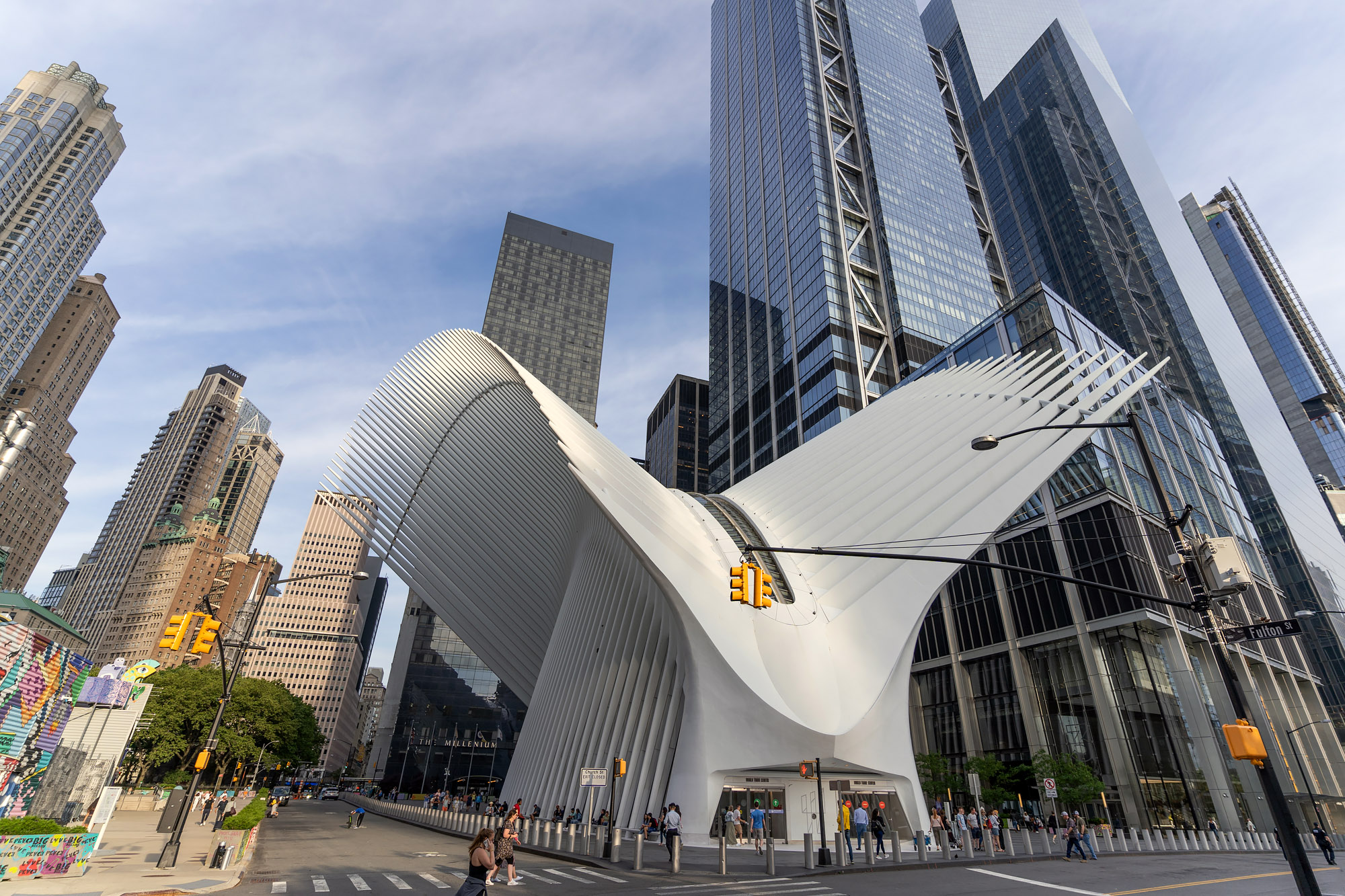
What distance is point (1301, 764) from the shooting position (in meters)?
53.2

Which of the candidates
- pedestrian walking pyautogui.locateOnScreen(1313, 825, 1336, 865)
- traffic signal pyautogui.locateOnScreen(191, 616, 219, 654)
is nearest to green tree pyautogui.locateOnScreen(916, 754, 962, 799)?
pedestrian walking pyautogui.locateOnScreen(1313, 825, 1336, 865)

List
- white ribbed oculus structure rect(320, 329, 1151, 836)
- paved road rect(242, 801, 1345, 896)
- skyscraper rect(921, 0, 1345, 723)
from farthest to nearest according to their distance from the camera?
skyscraper rect(921, 0, 1345, 723) → white ribbed oculus structure rect(320, 329, 1151, 836) → paved road rect(242, 801, 1345, 896)

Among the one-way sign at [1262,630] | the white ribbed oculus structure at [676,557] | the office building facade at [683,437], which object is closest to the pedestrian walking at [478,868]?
the one-way sign at [1262,630]

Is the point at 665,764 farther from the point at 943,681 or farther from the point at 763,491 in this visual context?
the point at 943,681

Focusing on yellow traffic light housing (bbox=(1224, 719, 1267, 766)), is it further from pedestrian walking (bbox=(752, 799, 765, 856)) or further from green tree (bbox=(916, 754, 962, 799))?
green tree (bbox=(916, 754, 962, 799))

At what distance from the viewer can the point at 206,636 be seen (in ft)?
48.7

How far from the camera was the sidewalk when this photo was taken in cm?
1212

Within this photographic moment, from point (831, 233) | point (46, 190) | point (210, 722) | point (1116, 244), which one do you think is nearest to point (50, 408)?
point (46, 190)

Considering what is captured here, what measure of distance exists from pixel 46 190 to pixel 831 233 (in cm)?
12593

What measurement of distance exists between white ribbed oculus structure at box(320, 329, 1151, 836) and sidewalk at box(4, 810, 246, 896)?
41.9 ft

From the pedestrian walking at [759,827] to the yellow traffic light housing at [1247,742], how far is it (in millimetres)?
16329

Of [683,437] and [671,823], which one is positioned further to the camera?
[683,437]

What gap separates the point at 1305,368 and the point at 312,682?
235 m

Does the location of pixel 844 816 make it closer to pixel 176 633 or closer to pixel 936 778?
pixel 176 633
